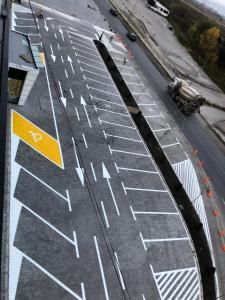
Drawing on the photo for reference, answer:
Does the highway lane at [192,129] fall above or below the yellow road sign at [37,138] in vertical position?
above

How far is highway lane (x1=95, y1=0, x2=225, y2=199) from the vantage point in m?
47.3

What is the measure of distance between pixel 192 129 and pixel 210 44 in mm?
39429

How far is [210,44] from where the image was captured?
271 ft

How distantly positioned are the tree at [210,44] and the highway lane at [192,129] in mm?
22110

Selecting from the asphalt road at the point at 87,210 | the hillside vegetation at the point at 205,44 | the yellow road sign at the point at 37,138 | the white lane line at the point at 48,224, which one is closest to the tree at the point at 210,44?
the hillside vegetation at the point at 205,44

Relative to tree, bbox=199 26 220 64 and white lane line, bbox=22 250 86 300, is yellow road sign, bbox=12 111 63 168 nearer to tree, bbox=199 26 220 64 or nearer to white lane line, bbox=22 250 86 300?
white lane line, bbox=22 250 86 300

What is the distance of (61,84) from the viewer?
145ft

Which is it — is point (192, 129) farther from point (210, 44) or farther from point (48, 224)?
point (210, 44)

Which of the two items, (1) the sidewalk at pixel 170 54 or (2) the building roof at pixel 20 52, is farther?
(1) the sidewalk at pixel 170 54

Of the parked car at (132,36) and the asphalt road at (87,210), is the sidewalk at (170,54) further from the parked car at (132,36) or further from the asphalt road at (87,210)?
the asphalt road at (87,210)

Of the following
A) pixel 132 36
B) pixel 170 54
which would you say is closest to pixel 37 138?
pixel 132 36

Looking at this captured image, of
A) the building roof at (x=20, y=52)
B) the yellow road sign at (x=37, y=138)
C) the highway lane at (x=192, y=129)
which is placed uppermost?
the building roof at (x=20, y=52)

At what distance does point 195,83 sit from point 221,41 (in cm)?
2830

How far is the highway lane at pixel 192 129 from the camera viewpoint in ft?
155
